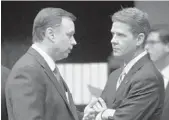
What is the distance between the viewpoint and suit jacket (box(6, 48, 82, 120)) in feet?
3.88

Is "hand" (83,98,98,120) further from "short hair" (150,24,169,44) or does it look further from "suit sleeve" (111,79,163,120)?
"short hair" (150,24,169,44)

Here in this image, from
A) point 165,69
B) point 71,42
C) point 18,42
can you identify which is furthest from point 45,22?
point 165,69

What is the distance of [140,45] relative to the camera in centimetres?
137

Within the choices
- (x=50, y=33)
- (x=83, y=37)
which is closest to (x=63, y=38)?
(x=50, y=33)

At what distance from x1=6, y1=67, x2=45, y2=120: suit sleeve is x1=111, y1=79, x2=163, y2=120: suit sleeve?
28 centimetres

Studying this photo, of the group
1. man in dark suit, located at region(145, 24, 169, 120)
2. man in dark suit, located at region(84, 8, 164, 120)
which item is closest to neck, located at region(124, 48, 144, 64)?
man in dark suit, located at region(84, 8, 164, 120)

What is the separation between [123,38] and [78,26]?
666 millimetres

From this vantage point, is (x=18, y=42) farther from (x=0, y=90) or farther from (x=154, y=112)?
(x=154, y=112)

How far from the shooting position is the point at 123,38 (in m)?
1.39

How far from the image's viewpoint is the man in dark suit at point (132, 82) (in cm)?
128

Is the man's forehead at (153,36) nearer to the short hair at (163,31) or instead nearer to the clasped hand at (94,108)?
the short hair at (163,31)

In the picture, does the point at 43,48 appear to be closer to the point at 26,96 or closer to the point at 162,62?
the point at 26,96

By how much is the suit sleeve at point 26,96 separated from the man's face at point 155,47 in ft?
2.91

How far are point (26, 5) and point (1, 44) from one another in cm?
25
